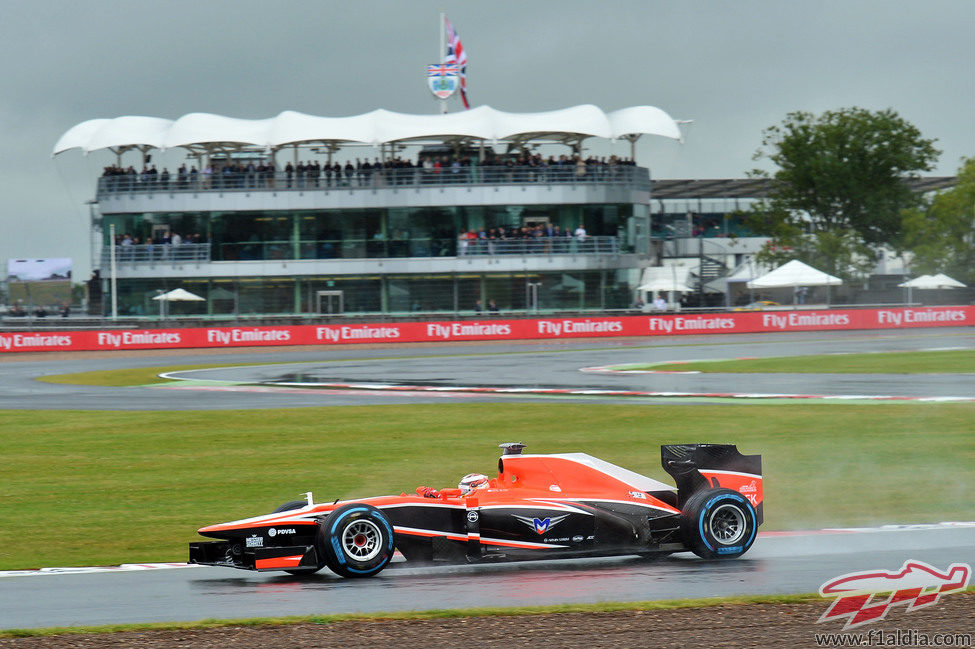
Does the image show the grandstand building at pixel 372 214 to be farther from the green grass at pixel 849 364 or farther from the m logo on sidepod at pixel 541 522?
the m logo on sidepod at pixel 541 522

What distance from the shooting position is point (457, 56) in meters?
61.1

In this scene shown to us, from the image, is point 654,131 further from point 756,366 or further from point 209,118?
point 756,366

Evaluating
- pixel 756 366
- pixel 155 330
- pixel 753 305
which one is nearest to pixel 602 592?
pixel 756 366

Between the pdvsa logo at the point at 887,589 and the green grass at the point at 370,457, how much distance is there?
246 cm

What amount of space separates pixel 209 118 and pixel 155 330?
18132mm

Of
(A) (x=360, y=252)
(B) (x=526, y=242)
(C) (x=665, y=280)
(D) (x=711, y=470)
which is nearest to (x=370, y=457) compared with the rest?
(D) (x=711, y=470)

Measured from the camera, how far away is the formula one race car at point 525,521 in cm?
784

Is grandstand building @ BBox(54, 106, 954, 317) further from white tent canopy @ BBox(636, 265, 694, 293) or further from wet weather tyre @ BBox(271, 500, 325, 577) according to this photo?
wet weather tyre @ BBox(271, 500, 325, 577)

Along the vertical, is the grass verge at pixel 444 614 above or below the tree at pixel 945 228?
below

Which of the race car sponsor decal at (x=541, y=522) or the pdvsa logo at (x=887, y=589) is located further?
Answer: the race car sponsor decal at (x=541, y=522)

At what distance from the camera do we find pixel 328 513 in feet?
26.0

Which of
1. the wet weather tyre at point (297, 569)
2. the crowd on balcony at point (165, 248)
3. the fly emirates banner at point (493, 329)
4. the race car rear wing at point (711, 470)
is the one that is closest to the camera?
the wet weather tyre at point (297, 569)

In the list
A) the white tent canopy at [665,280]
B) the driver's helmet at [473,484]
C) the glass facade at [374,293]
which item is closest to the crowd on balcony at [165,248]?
the glass facade at [374,293]

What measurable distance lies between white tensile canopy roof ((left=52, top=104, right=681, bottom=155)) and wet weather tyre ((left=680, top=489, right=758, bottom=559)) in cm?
4731
